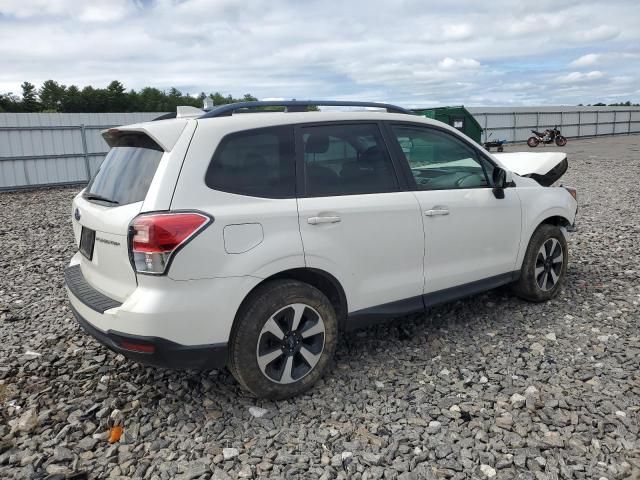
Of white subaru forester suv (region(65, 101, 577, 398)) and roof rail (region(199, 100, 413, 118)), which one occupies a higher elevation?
roof rail (region(199, 100, 413, 118))

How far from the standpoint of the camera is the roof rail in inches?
131

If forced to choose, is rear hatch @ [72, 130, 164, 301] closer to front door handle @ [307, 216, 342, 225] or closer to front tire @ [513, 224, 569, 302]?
front door handle @ [307, 216, 342, 225]

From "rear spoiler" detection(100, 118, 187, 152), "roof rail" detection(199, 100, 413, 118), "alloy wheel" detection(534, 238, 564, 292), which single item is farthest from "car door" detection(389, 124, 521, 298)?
Answer: "rear spoiler" detection(100, 118, 187, 152)

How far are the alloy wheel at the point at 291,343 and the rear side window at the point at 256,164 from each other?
722 mm

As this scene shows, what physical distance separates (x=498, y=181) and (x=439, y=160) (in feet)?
1.62

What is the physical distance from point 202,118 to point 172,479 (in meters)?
1.95

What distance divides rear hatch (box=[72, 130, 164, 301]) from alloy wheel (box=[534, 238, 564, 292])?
340cm

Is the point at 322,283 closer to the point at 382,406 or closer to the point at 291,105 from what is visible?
the point at 382,406

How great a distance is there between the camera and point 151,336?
286cm

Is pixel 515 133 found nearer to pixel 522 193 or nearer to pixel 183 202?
pixel 522 193

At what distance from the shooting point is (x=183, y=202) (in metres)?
2.90

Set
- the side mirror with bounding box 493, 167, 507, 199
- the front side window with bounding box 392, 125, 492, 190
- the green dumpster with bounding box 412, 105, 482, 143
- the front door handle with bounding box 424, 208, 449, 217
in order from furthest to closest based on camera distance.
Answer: the green dumpster with bounding box 412, 105, 482, 143 < the side mirror with bounding box 493, 167, 507, 199 < the front side window with bounding box 392, 125, 492, 190 < the front door handle with bounding box 424, 208, 449, 217

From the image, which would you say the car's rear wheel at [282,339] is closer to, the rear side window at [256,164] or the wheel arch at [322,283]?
the wheel arch at [322,283]

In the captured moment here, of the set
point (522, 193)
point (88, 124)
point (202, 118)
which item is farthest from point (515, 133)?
point (202, 118)
